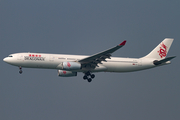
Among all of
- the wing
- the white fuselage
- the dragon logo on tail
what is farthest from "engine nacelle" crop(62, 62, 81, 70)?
the dragon logo on tail

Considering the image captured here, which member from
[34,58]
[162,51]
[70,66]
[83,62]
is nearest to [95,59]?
[83,62]

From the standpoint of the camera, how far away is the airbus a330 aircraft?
44.5 metres

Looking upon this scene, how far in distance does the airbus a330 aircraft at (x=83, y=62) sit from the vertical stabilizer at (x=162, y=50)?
1460mm

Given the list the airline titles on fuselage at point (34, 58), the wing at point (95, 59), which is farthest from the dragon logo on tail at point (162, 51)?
the airline titles on fuselage at point (34, 58)

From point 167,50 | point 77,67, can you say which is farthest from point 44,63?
point 167,50

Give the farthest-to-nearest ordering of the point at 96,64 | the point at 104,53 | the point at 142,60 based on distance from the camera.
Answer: the point at 142,60 < the point at 96,64 < the point at 104,53

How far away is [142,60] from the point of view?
5012cm

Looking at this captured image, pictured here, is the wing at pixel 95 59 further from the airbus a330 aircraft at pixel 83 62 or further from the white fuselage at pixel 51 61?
the white fuselage at pixel 51 61

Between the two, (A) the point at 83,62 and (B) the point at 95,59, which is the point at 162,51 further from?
(A) the point at 83,62

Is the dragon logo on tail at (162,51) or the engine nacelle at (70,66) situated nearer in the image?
the engine nacelle at (70,66)

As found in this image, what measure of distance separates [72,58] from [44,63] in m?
4.79

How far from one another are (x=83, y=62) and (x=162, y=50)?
1695 cm

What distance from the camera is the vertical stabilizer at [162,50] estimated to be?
52312 millimetres

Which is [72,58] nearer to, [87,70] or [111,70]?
[87,70]
